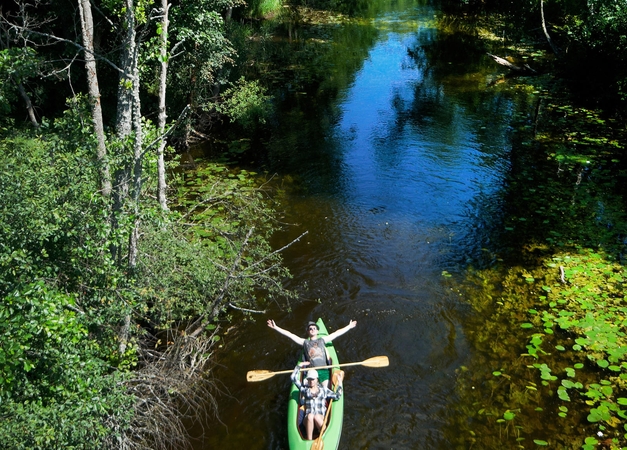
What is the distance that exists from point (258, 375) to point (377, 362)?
1785 mm

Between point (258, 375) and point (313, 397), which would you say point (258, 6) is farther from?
point (313, 397)

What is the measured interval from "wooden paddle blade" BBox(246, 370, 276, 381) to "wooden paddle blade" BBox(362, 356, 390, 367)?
141 centimetres

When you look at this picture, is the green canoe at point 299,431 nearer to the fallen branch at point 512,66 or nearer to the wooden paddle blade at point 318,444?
the wooden paddle blade at point 318,444

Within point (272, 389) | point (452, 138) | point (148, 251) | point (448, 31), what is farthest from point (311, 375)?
point (448, 31)

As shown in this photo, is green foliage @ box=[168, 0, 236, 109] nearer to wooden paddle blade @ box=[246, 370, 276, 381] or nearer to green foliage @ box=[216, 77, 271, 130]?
green foliage @ box=[216, 77, 271, 130]

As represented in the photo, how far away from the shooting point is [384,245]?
11133 mm

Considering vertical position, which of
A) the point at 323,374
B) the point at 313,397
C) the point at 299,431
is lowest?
the point at 299,431

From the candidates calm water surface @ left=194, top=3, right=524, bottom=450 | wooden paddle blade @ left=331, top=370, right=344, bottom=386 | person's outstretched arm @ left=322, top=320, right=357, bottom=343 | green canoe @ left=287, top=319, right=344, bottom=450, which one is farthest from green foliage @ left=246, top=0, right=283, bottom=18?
green canoe @ left=287, top=319, right=344, bottom=450

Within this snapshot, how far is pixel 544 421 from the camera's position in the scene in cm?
711

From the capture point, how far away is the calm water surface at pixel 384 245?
24.8 ft

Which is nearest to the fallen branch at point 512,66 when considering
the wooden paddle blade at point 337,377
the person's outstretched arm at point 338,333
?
the person's outstretched arm at point 338,333

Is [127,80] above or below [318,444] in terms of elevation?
above

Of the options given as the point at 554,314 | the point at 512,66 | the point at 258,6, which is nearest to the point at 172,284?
the point at 554,314

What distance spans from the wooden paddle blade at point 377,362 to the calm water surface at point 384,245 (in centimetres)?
32
